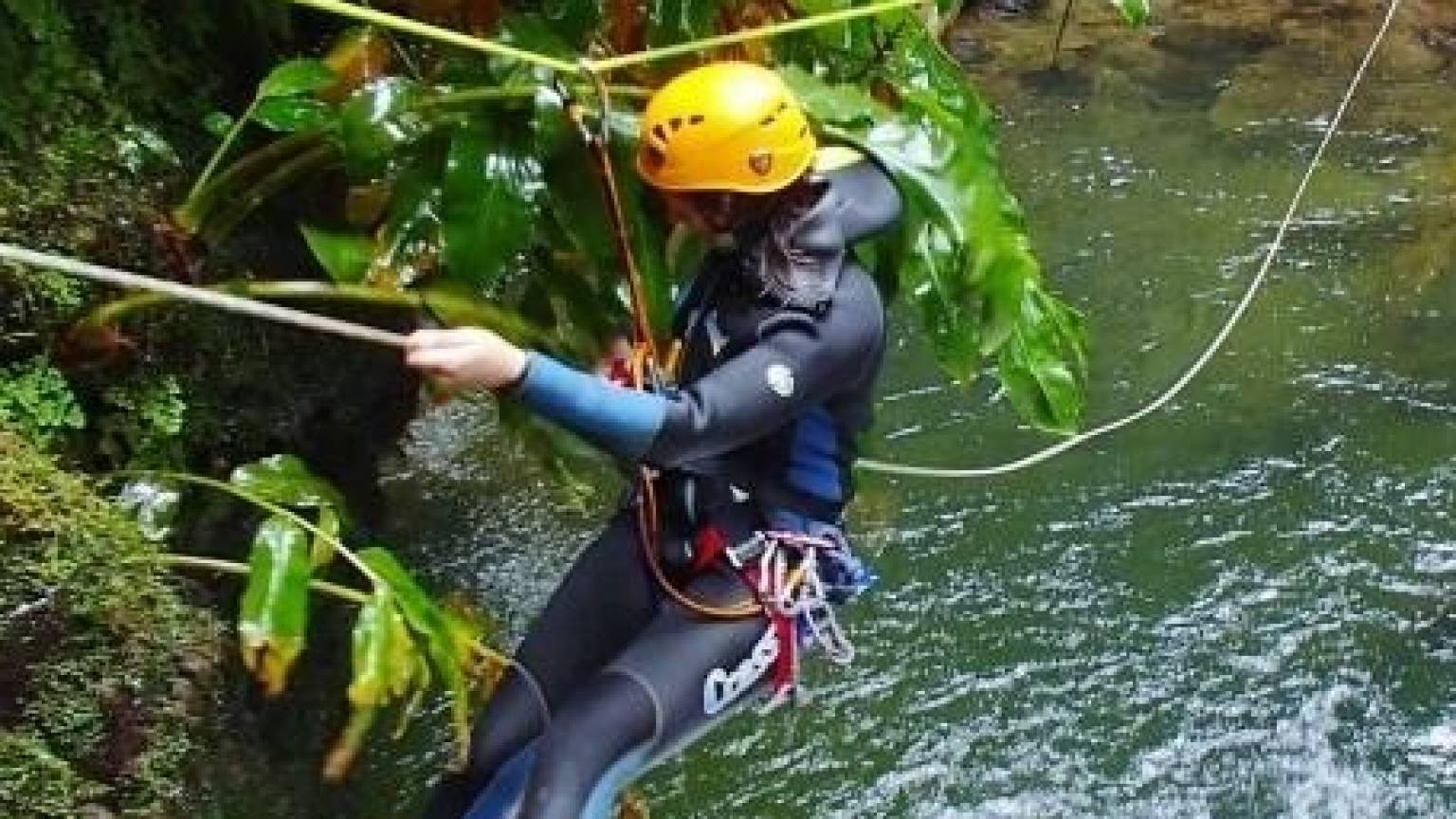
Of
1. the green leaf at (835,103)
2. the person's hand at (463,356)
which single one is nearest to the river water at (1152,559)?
the green leaf at (835,103)

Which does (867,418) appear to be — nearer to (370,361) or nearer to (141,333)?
(141,333)

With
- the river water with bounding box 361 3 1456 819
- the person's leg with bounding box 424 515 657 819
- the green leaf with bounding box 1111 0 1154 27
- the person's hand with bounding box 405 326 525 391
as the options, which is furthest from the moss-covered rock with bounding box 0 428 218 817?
the green leaf with bounding box 1111 0 1154 27

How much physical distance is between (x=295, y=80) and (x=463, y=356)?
1191 mm

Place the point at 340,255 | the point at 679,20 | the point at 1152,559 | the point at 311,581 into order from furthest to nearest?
the point at 1152,559 → the point at 679,20 → the point at 340,255 → the point at 311,581

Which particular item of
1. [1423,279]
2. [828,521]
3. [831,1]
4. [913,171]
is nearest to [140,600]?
[828,521]

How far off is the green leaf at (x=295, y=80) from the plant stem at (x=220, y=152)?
4cm

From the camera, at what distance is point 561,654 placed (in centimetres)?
339

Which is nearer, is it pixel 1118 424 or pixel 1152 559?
pixel 1118 424

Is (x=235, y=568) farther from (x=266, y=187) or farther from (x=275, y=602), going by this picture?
(x=266, y=187)

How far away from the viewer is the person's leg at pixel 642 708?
3070mm

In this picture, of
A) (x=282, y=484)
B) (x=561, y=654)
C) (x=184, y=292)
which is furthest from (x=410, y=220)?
(x=184, y=292)

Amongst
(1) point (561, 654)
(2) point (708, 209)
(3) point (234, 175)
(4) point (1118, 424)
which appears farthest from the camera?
(4) point (1118, 424)

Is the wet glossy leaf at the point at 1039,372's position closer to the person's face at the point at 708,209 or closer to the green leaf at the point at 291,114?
the person's face at the point at 708,209

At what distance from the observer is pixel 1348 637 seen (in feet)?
17.4
